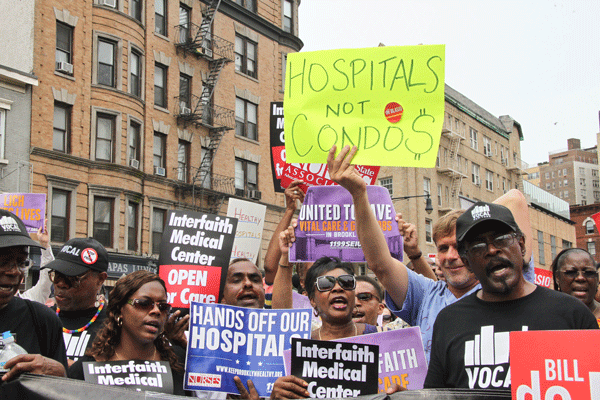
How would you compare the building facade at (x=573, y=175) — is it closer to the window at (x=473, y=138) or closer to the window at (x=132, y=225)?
the window at (x=473, y=138)

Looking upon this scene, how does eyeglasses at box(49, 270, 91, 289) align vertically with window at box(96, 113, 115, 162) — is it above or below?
below

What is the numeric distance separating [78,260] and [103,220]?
19321mm

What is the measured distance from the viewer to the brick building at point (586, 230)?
235 feet

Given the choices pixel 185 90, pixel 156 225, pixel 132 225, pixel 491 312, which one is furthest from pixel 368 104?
pixel 185 90

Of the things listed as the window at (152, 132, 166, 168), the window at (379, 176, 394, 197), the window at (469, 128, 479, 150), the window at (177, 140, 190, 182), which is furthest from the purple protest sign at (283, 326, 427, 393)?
the window at (469, 128, 479, 150)

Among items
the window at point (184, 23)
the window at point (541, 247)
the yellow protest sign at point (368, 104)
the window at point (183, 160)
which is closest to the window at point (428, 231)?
the window at point (541, 247)

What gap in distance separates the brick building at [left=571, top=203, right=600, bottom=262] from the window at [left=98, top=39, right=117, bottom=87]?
60536mm

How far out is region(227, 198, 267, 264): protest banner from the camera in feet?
28.6

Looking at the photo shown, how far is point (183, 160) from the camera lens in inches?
1080

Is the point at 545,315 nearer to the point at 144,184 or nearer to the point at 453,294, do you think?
the point at 453,294

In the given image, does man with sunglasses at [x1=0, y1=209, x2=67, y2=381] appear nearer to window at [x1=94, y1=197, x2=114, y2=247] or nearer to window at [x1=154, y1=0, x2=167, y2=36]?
window at [x1=94, y1=197, x2=114, y2=247]

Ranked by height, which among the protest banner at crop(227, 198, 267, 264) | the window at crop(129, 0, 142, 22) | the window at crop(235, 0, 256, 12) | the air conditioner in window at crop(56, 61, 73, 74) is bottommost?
the protest banner at crop(227, 198, 267, 264)

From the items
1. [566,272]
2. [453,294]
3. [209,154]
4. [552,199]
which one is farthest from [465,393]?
[552,199]

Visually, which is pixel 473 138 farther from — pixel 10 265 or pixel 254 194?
pixel 10 265
